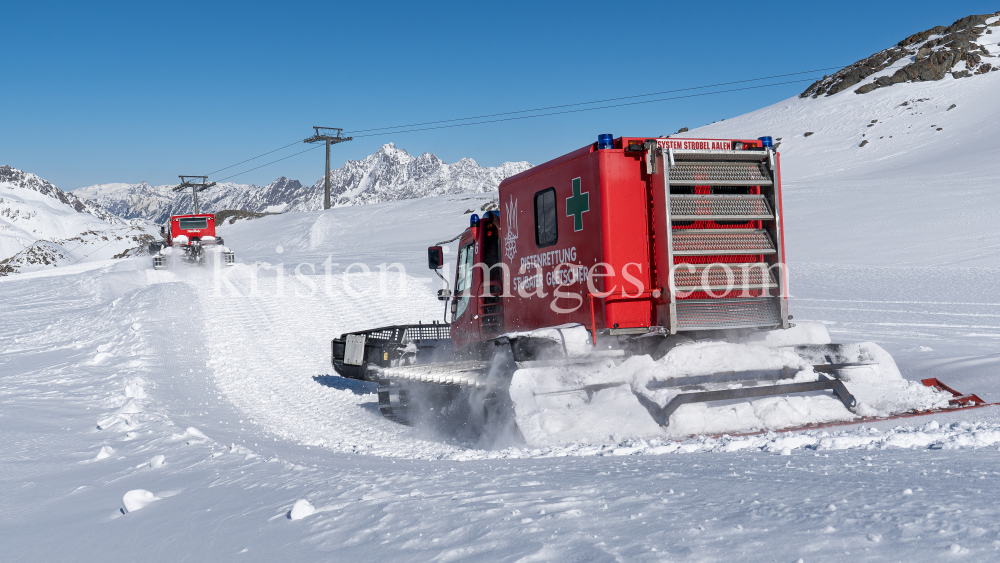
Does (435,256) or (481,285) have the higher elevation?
(435,256)

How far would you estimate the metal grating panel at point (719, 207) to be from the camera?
5.72 m

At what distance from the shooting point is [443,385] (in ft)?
22.7

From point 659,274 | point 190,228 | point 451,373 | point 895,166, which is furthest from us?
point 895,166

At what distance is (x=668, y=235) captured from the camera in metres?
5.58

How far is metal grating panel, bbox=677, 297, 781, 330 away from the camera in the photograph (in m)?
5.79

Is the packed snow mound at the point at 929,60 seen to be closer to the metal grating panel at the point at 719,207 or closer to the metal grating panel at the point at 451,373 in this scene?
the metal grating panel at the point at 719,207

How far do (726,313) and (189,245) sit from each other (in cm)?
2187

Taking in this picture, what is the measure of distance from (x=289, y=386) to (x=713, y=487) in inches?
297

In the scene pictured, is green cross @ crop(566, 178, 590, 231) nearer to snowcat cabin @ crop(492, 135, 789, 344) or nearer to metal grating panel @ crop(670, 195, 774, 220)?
snowcat cabin @ crop(492, 135, 789, 344)

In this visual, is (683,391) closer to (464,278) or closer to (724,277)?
(724,277)

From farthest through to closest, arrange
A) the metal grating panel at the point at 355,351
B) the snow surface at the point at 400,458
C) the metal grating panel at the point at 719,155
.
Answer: the metal grating panel at the point at 355,351
the metal grating panel at the point at 719,155
the snow surface at the point at 400,458

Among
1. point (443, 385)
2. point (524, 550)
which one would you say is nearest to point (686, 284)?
point (443, 385)

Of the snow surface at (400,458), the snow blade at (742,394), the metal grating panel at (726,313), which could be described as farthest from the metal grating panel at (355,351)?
the metal grating panel at (726,313)

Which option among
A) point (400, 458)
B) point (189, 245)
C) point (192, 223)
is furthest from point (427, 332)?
point (192, 223)
